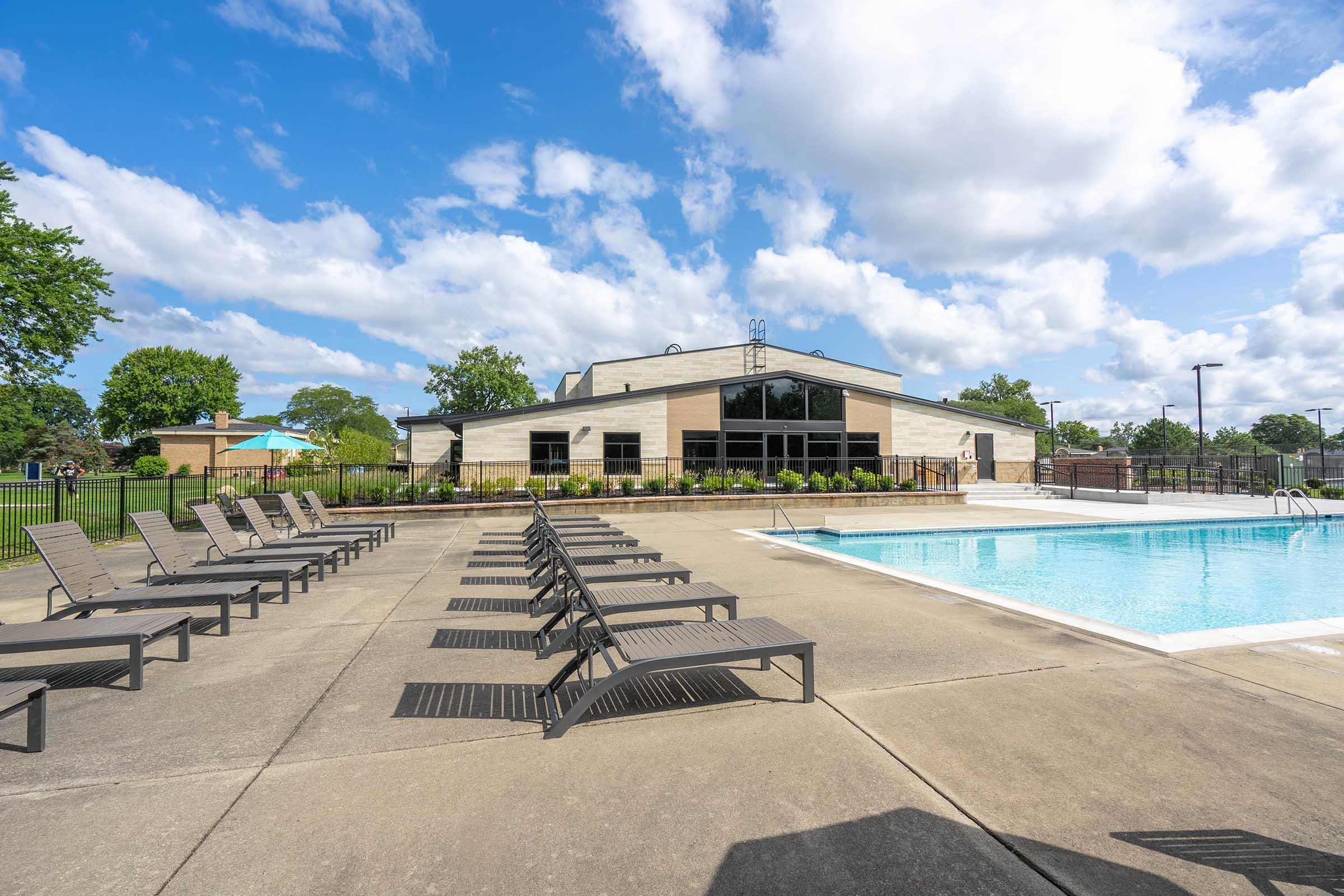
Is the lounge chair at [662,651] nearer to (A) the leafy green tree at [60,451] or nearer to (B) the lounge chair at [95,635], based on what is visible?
(B) the lounge chair at [95,635]

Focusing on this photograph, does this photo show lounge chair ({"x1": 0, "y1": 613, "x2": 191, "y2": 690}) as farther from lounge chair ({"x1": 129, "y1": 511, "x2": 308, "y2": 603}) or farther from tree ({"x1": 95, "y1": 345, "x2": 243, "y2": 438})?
tree ({"x1": 95, "y1": 345, "x2": 243, "y2": 438})

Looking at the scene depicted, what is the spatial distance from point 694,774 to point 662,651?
0.74 metres

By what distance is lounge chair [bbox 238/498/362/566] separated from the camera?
30.4 feet

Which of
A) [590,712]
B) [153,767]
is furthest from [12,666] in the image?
[590,712]

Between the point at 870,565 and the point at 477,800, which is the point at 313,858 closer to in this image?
the point at 477,800

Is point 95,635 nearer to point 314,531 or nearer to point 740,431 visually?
point 314,531

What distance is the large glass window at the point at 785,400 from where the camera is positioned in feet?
100

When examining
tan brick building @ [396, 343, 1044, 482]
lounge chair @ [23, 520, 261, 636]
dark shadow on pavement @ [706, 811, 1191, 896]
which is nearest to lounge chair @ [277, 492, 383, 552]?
lounge chair @ [23, 520, 261, 636]

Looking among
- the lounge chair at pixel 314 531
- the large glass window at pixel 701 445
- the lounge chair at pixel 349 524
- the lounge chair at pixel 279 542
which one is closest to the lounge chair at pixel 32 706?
the lounge chair at pixel 279 542

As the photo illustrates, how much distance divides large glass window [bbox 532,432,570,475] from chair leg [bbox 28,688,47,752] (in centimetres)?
2397

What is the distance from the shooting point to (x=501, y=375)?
63750 millimetres

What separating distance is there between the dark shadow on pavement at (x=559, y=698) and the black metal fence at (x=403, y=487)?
10.7m

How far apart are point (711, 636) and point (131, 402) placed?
7434 cm

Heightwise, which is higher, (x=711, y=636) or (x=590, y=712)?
(x=711, y=636)
